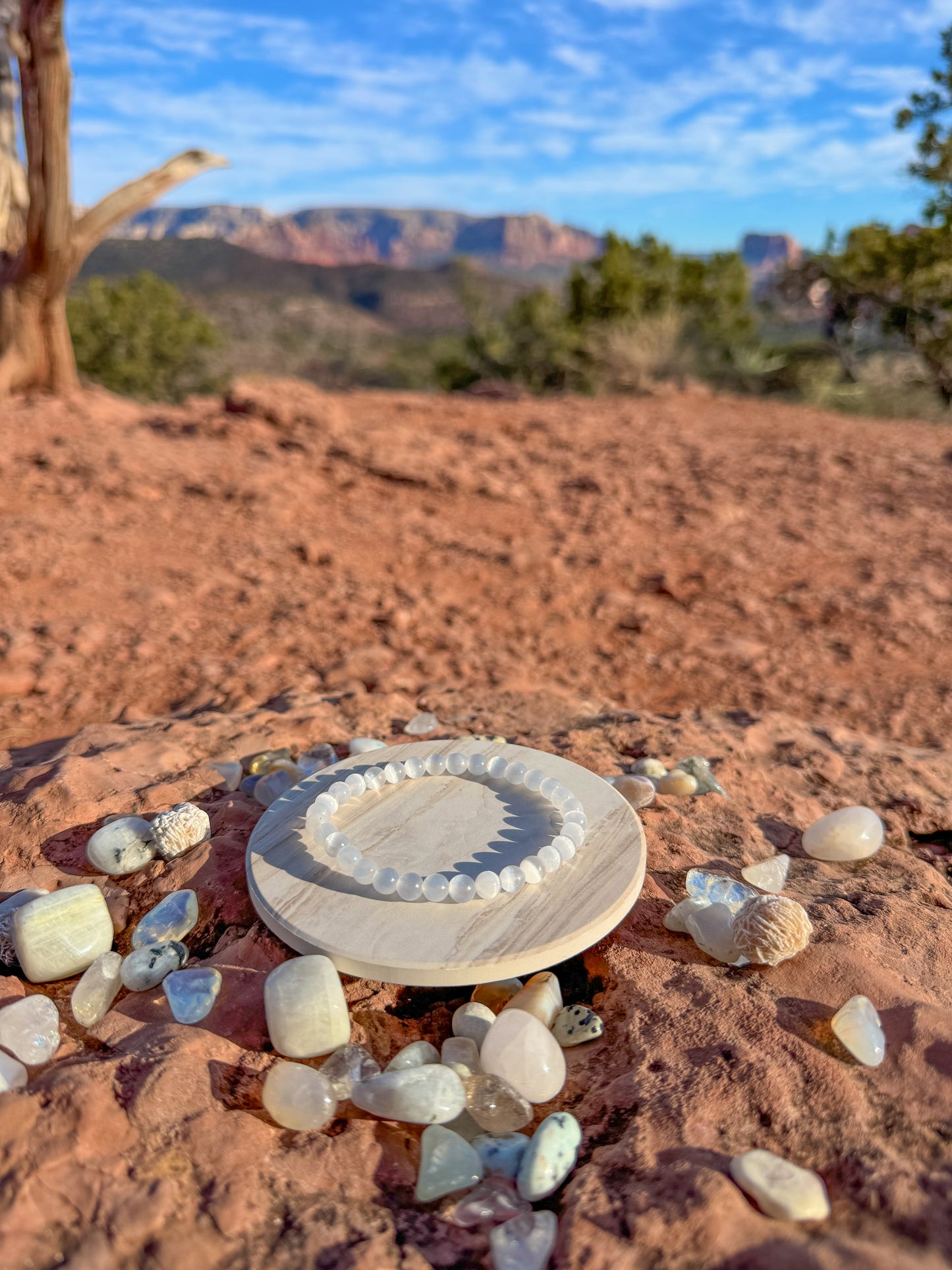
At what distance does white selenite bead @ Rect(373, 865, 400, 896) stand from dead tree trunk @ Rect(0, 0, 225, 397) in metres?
5.73

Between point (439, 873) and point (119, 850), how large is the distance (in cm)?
70

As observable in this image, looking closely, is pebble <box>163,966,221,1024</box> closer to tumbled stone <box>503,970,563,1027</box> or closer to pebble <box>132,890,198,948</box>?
pebble <box>132,890,198,948</box>

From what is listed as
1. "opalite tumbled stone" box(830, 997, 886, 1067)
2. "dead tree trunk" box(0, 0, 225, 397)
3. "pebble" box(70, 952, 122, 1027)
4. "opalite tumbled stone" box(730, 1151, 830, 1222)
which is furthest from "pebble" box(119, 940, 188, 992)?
"dead tree trunk" box(0, 0, 225, 397)

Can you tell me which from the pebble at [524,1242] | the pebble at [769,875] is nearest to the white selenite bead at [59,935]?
the pebble at [524,1242]

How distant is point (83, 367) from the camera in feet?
48.0

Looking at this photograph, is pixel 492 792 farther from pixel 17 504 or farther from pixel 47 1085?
pixel 17 504

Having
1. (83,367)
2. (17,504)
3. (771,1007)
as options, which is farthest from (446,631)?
(83,367)

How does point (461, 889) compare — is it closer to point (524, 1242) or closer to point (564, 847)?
point (564, 847)

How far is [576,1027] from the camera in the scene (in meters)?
1.39

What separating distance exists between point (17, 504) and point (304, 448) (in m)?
1.50

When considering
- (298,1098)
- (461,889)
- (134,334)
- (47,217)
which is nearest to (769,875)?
(461,889)

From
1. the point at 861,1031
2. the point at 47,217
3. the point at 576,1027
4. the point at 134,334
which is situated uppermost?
the point at 47,217

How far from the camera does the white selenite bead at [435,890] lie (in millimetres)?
1470

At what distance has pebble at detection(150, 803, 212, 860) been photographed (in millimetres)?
1728
